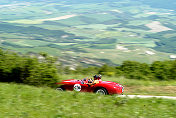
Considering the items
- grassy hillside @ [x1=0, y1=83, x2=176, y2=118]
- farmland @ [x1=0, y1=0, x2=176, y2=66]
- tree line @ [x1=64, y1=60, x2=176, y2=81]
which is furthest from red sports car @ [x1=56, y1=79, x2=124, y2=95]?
farmland @ [x1=0, y1=0, x2=176, y2=66]

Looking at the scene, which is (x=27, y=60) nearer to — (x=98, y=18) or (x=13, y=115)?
(x=13, y=115)

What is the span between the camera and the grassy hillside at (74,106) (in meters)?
8.89

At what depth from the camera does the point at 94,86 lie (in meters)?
14.0

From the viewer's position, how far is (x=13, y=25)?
138 metres

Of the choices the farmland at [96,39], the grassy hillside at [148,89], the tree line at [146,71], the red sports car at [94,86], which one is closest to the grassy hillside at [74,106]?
the red sports car at [94,86]

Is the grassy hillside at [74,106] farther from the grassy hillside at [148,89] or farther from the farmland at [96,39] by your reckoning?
the farmland at [96,39]

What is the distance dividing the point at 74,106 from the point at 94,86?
14.0 ft

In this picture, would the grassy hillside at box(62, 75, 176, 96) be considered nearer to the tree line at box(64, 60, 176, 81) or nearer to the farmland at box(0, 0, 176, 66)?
the tree line at box(64, 60, 176, 81)

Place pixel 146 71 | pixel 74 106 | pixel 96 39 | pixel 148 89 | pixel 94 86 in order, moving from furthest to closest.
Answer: pixel 96 39 < pixel 146 71 < pixel 148 89 < pixel 94 86 < pixel 74 106

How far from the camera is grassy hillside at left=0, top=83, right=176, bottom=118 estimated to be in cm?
889

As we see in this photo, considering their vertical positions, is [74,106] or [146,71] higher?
[146,71]

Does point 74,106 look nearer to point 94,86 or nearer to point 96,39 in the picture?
point 94,86

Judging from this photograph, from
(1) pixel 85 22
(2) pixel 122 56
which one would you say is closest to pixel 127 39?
(2) pixel 122 56

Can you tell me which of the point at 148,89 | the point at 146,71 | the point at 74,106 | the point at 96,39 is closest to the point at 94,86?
the point at 148,89
